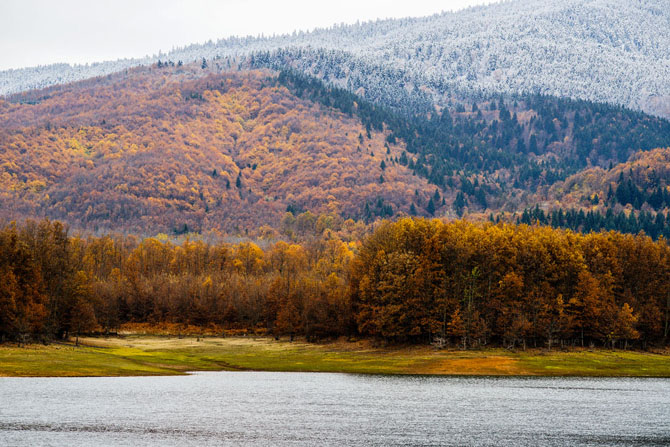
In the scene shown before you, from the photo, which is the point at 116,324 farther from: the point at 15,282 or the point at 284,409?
the point at 284,409

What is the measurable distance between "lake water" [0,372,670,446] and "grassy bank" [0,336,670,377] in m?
9.99

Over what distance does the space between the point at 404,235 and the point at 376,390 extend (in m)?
54.0

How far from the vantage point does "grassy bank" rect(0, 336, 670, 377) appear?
343 ft

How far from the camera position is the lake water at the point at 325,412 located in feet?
196

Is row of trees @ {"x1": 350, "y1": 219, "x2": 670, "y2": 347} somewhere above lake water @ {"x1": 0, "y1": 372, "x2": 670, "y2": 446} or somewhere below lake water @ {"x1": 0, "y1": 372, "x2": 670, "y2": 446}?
above

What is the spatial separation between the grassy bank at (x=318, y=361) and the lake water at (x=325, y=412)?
999 cm

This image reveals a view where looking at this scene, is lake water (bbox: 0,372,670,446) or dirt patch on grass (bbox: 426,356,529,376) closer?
lake water (bbox: 0,372,670,446)

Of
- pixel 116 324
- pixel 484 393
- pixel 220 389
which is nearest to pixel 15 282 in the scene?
pixel 220 389

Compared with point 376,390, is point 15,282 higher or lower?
higher

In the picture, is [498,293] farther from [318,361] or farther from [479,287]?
[318,361]

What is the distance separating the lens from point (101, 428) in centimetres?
6191

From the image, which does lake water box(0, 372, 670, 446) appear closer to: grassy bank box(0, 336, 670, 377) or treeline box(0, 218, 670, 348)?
grassy bank box(0, 336, 670, 377)

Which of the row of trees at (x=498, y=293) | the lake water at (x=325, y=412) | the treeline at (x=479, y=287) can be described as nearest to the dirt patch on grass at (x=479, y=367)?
the row of trees at (x=498, y=293)

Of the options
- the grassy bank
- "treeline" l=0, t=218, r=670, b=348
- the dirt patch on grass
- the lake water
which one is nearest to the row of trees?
"treeline" l=0, t=218, r=670, b=348
